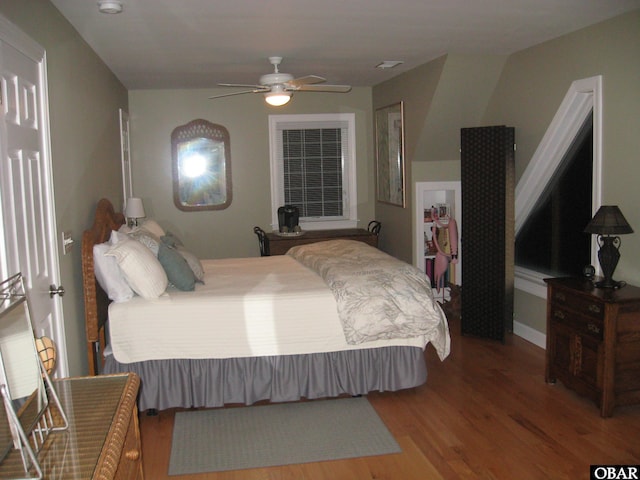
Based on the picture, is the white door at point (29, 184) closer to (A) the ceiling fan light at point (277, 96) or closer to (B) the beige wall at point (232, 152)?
(A) the ceiling fan light at point (277, 96)

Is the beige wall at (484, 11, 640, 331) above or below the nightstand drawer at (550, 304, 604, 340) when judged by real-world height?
above

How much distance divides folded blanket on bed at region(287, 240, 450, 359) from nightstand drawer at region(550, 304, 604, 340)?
738 mm

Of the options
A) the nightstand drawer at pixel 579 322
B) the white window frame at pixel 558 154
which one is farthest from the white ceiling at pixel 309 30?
the nightstand drawer at pixel 579 322

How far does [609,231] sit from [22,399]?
317cm

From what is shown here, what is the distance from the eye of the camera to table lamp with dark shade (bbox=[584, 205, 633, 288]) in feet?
11.8

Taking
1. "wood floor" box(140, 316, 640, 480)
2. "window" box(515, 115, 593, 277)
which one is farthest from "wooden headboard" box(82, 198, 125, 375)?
"window" box(515, 115, 593, 277)

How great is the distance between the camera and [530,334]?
5109mm

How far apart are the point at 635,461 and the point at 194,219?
4.91m

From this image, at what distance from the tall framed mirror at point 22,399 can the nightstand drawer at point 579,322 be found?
2.96 metres

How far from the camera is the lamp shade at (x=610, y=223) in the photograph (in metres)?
3.59

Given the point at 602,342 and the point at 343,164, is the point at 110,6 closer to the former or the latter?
the point at 602,342

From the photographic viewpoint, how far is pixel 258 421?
12.1 feet

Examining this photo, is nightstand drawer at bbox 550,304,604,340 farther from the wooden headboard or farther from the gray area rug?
the wooden headboard

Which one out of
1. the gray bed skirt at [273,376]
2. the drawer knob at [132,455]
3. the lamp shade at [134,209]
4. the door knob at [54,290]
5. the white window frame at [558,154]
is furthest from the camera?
the lamp shade at [134,209]
